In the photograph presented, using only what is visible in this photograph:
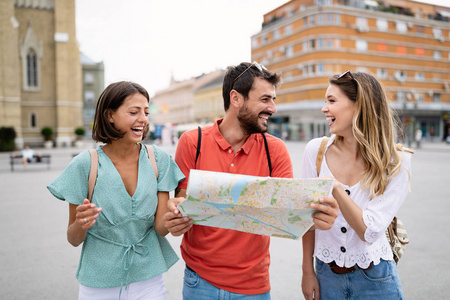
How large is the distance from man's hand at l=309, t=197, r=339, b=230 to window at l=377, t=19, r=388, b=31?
56.2m

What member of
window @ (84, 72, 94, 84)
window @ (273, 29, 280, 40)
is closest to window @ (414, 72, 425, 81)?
window @ (273, 29, 280, 40)

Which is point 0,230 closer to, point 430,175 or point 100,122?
point 100,122

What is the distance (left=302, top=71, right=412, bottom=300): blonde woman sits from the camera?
6.70 ft

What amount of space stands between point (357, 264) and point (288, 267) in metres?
3.13

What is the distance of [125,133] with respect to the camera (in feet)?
7.27

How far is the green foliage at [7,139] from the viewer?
30.4 meters

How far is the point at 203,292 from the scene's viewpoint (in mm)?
2191

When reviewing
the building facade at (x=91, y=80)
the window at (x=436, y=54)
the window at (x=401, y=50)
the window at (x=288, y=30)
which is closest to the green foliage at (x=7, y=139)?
the building facade at (x=91, y=80)

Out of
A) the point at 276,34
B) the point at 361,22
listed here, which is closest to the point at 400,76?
the point at 361,22

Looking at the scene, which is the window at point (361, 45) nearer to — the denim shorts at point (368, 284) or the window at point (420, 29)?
the window at point (420, 29)

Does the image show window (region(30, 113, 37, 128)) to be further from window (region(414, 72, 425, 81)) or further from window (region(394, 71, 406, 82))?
window (region(414, 72, 425, 81))

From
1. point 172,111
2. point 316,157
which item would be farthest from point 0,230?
point 172,111

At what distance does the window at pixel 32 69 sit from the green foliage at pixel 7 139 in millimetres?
9552

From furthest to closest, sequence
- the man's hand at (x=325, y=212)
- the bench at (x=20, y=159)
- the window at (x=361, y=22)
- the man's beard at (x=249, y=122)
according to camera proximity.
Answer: the window at (x=361, y=22) → the bench at (x=20, y=159) → the man's beard at (x=249, y=122) → the man's hand at (x=325, y=212)
